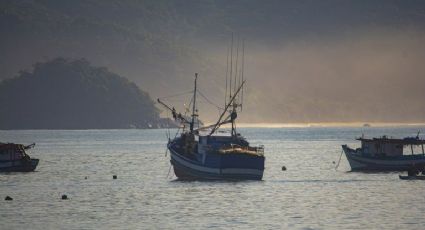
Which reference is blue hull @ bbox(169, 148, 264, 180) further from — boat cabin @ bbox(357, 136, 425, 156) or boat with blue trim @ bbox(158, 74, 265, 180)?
boat cabin @ bbox(357, 136, 425, 156)

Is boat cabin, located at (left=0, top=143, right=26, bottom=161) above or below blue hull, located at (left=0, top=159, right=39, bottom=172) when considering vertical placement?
above

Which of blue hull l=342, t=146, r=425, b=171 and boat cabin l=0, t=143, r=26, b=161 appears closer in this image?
blue hull l=342, t=146, r=425, b=171

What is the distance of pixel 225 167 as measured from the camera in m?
105

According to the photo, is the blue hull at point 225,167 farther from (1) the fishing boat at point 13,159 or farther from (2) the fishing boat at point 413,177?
(1) the fishing boat at point 13,159

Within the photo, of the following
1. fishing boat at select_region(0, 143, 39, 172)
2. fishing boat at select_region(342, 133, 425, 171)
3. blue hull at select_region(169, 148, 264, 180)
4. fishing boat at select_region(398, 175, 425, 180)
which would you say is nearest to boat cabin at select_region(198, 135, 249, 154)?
blue hull at select_region(169, 148, 264, 180)

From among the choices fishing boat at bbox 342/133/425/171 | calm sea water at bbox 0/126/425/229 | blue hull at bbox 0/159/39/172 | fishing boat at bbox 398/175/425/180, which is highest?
fishing boat at bbox 342/133/425/171

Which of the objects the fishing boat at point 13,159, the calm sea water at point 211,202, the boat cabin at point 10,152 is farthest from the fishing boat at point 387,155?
the boat cabin at point 10,152

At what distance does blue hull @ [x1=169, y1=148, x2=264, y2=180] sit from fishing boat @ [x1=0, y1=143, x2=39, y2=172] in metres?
24.4

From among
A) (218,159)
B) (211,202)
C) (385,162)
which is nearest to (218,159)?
(218,159)

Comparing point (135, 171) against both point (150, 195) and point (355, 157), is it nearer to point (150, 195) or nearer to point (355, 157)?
point (355, 157)

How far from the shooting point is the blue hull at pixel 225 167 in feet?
344

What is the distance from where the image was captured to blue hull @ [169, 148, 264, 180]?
344 feet

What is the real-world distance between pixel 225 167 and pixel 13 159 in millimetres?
30917

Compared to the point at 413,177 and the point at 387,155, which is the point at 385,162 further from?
the point at 413,177
